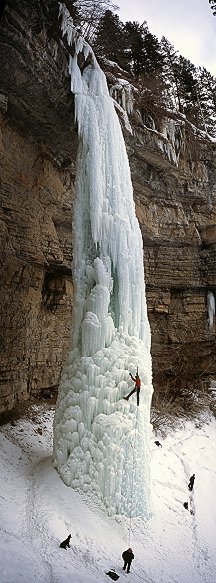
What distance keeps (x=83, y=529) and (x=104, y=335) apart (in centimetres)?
287

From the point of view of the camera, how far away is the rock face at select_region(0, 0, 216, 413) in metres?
8.30

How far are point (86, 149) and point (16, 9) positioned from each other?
104 inches

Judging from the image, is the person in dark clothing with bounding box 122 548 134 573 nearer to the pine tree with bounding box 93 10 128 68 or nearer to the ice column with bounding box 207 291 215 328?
the pine tree with bounding box 93 10 128 68

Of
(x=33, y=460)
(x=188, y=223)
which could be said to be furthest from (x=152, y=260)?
(x=33, y=460)

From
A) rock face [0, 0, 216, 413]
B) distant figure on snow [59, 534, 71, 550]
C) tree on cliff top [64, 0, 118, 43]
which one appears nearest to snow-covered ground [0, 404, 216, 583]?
distant figure on snow [59, 534, 71, 550]

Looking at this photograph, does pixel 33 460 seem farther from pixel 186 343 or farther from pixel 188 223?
pixel 188 223

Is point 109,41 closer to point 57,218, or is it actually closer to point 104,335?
point 57,218

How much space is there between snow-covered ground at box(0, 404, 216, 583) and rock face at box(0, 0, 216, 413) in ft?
8.33

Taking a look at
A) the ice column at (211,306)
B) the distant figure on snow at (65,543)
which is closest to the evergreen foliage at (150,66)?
the ice column at (211,306)

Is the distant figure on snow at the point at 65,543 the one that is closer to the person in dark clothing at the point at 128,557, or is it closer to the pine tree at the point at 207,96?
the person in dark clothing at the point at 128,557

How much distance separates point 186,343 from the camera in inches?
577

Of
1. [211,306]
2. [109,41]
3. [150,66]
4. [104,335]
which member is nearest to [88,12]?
[109,41]

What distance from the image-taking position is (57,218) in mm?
11258

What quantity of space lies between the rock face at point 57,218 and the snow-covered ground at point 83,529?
254cm
